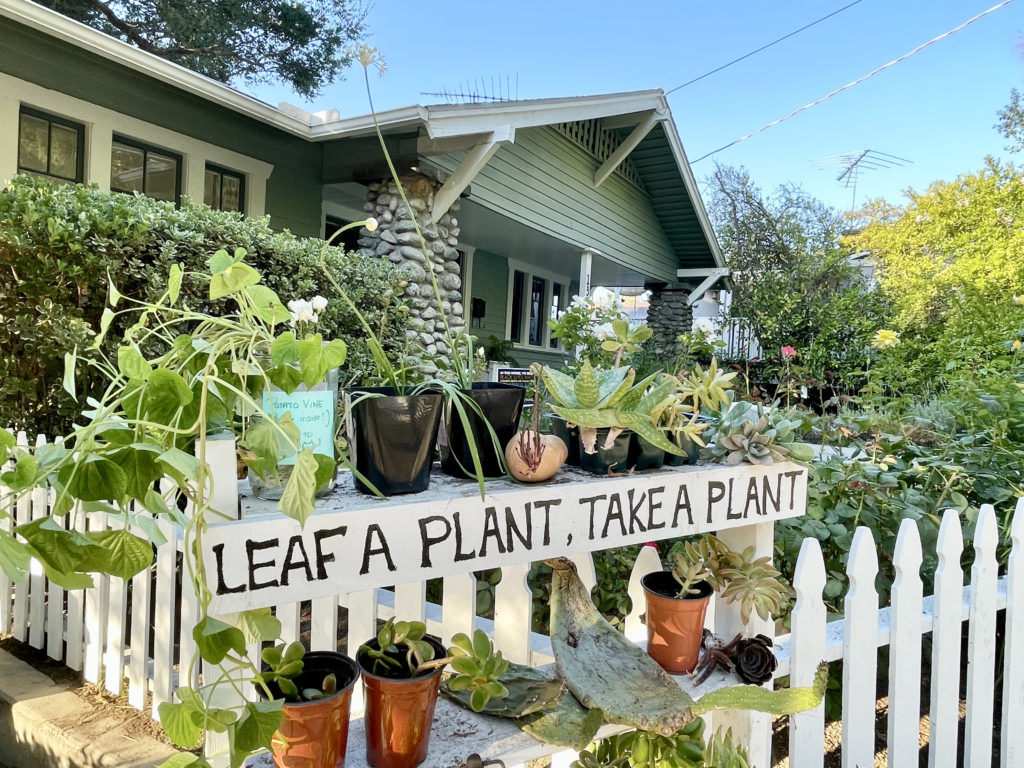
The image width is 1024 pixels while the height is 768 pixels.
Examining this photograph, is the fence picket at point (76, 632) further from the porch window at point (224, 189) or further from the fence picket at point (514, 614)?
Result: the porch window at point (224, 189)

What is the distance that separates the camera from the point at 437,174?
6324mm

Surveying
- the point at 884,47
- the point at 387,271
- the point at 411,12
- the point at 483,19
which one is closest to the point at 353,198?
the point at 387,271

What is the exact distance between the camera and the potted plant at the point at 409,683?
2.84ft

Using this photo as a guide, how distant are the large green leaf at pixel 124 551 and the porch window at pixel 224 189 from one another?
6134 mm

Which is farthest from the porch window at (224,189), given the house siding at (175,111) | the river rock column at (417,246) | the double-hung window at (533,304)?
the double-hung window at (533,304)

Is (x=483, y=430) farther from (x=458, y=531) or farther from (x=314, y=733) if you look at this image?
(x=314, y=733)

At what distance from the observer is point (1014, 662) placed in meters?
1.78

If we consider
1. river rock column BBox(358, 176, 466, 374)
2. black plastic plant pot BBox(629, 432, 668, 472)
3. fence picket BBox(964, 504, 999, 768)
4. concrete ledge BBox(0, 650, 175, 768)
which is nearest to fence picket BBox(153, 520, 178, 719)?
concrete ledge BBox(0, 650, 175, 768)

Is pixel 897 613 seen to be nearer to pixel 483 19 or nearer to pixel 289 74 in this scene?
pixel 289 74

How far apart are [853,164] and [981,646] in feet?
68.0

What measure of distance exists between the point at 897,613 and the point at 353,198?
23.6 feet

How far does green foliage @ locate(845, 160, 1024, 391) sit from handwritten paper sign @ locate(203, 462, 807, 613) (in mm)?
7711

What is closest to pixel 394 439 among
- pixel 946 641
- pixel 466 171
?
pixel 946 641

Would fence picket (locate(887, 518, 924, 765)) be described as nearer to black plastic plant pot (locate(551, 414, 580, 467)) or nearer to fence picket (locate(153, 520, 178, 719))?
black plastic plant pot (locate(551, 414, 580, 467))
